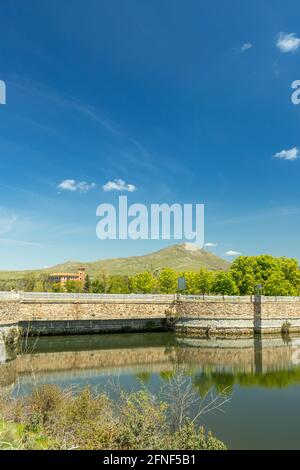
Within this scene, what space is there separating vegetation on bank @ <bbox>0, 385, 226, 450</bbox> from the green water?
5.26 feet

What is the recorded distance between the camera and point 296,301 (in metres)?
39.4

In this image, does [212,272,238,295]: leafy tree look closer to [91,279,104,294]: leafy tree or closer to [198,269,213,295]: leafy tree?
[198,269,213,295]: leafy tree

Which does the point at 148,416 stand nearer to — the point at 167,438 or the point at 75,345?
the point at 167,438

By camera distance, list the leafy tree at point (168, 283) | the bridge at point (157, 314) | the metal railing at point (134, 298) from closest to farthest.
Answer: the metal railing at point (134, 298) < the bridge at point (157, 314) < the leafy tree at point (168, 283)

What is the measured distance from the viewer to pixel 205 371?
74.3 ft

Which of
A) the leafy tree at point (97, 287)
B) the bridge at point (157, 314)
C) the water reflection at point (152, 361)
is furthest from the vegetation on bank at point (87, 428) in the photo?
the leafy tree at point (97, 287)

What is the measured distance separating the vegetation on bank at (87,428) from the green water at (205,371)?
5.26ft

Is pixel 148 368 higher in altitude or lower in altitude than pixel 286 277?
lower

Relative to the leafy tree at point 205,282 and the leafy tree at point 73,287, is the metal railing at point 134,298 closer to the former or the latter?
the leafy tree at point 205,282

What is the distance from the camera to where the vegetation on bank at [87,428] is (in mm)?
8961

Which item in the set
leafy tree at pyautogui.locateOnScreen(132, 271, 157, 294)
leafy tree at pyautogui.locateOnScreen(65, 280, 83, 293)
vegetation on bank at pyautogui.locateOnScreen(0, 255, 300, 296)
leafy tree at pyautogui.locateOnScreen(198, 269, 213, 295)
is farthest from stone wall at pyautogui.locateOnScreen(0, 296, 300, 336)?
leafy tree at pyautogui.locateOnScreen(65, 280, 83, 293)

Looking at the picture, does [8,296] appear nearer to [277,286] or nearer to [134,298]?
[134,298]
